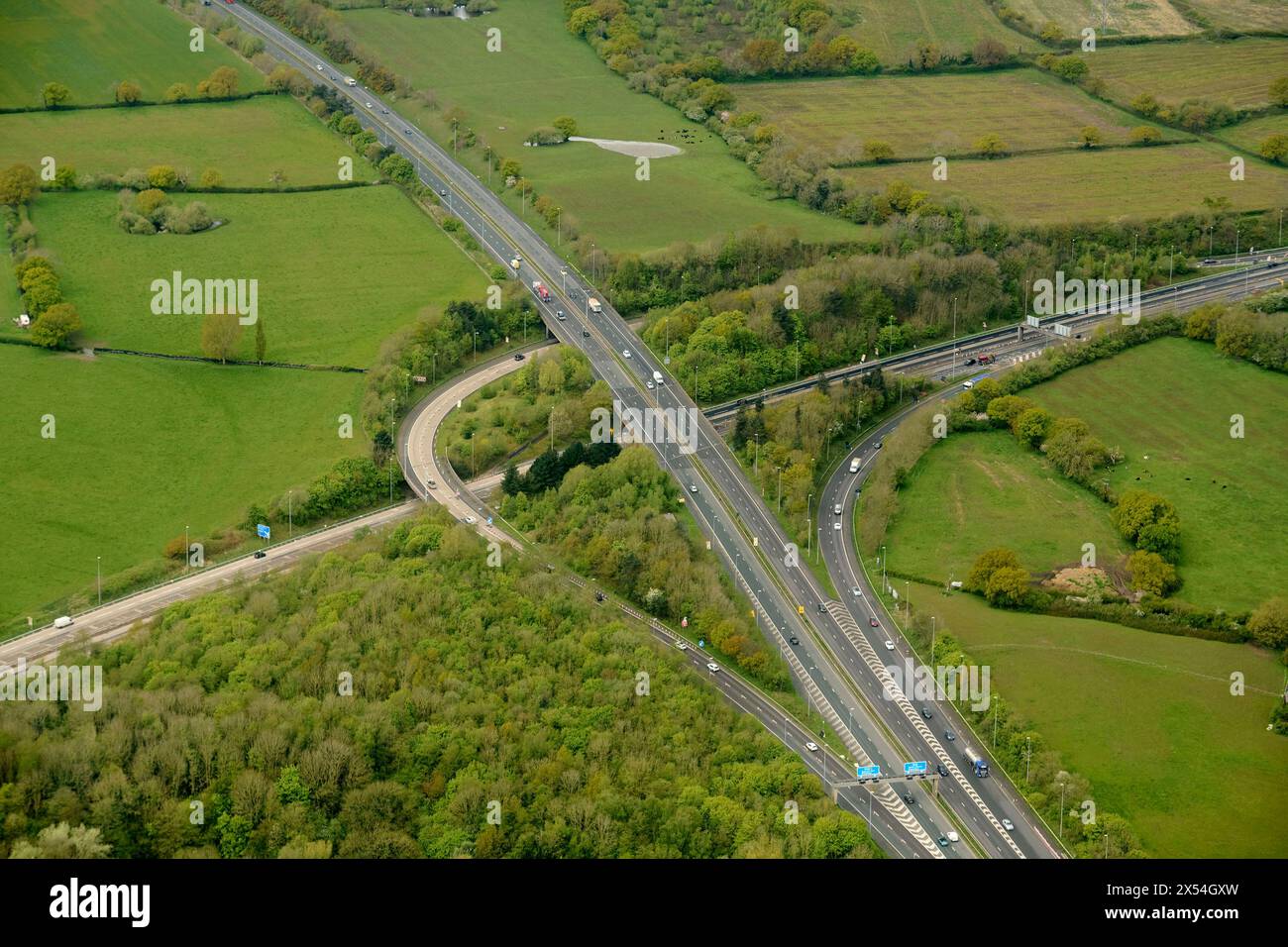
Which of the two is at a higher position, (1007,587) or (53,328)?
(53,328)

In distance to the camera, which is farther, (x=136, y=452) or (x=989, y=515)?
(x=136, y=452)

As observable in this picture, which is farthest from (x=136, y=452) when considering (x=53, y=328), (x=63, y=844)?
(x=63, y=844)

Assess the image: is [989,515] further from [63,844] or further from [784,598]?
[63,844]

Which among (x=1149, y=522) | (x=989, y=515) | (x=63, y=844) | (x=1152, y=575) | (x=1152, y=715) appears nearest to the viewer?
(x=63, y=844)

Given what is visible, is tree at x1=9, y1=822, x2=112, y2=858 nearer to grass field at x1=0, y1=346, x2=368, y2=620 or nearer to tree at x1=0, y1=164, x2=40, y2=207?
grass field at x1=0, y1=346, x2=368, y2=620

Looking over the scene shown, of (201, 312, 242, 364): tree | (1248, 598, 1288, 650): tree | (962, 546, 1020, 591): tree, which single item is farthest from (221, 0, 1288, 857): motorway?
(201, 312, 242, 364): tree

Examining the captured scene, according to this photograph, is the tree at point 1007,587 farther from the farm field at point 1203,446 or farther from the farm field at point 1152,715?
the farm field at point 1203,446

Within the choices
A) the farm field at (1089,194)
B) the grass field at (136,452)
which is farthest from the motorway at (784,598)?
the grass field at (136,452)

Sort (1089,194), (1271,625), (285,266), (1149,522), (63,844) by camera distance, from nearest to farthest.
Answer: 1. (63,844)
2. (1271,625)
3. (1149,522)
4. (285,266)
5. (1089,194)
